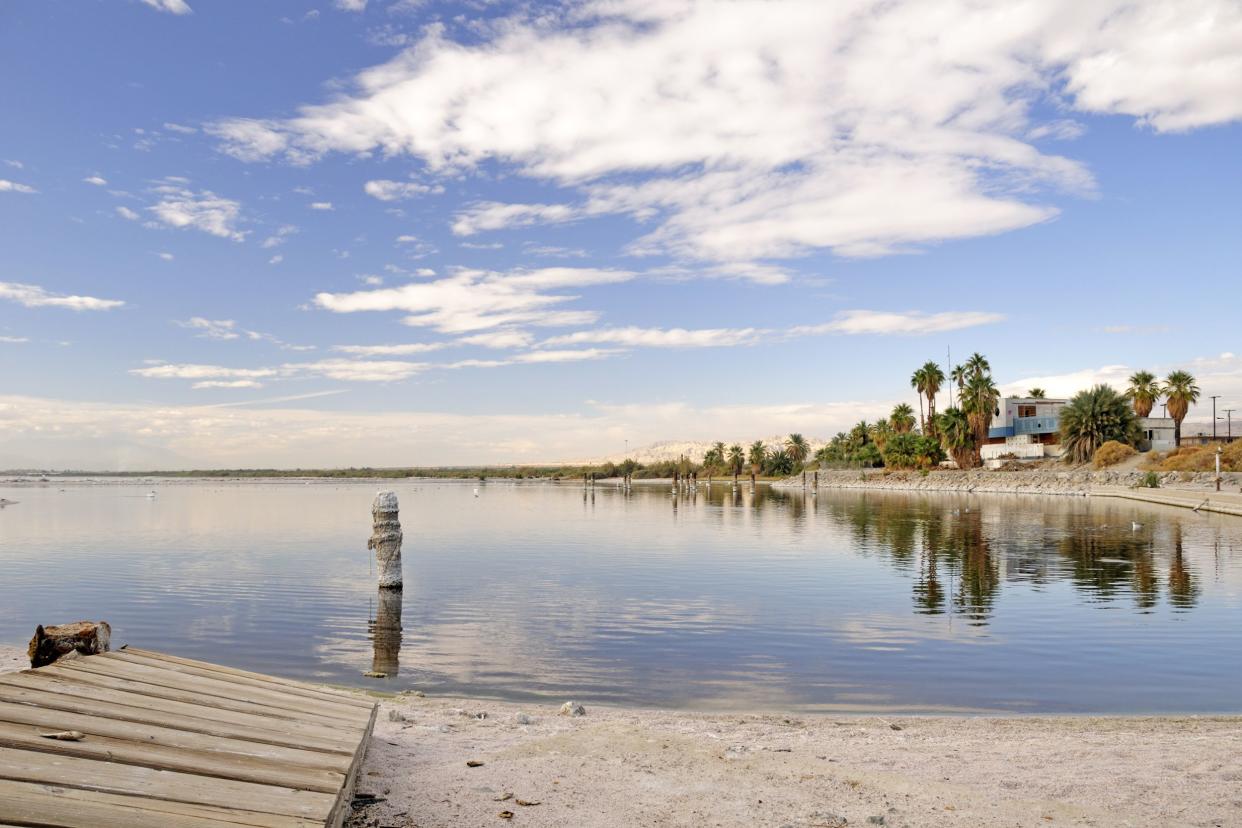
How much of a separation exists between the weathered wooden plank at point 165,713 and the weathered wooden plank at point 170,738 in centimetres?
10

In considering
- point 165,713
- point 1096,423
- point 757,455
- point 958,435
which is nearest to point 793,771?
point 165,713

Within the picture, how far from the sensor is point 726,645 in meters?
16.1

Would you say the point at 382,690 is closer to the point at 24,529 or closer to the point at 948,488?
the point at 24,529

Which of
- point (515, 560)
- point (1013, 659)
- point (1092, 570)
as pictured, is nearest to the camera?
point (1013, 659)

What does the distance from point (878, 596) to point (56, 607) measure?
20.4 metres

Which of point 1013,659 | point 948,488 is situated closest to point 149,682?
point 1013,659

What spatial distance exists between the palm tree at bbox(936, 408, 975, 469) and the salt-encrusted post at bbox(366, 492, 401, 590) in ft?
341

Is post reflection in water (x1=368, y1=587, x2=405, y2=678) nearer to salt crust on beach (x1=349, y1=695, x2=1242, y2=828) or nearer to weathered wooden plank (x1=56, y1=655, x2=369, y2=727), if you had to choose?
salt crust on beach (x1=349, y1=695, x2=1242, y2=828)

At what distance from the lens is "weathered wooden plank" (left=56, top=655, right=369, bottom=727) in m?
6.93

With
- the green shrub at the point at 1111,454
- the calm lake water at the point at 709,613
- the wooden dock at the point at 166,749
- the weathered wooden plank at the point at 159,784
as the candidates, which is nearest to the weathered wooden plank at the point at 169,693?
the wooden dock at the point at 166,749

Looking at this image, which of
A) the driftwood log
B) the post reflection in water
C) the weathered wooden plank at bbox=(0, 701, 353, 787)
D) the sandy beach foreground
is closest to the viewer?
the weathered wooden plank at bbox=(0, 701, 353, 787)

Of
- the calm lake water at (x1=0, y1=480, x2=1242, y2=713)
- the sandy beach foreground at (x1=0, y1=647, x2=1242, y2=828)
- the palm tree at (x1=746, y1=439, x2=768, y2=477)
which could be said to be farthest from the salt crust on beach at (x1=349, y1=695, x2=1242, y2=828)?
the palm tree at (x1=746, y1=439, x2=768, y2=477)

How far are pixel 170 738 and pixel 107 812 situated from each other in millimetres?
1389

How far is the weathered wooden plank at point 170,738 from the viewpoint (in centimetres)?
536
